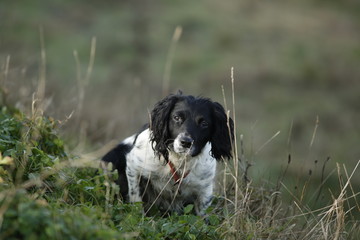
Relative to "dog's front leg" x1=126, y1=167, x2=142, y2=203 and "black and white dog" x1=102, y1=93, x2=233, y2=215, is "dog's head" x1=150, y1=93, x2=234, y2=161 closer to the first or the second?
"black and white dog" x1=102, y1=93, x2=233, y2=215

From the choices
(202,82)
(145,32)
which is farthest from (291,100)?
(145,32)

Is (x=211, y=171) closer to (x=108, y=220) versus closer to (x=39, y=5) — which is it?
(x=108, y=220)

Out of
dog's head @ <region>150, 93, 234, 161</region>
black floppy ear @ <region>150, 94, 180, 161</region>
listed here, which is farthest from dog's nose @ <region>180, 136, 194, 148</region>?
black floppy ear @ <region>150, 94, 180, 161</region>

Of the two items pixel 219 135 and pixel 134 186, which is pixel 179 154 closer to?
pixel 219 135

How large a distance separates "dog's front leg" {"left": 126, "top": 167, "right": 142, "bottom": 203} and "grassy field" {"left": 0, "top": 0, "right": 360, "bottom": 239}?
472 millimetres

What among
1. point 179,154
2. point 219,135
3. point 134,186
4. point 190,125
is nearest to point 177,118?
point 190,125

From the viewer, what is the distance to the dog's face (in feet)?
16.8

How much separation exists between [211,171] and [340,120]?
409 inches

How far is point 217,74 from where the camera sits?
635 inches

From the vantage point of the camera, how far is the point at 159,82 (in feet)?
49.1

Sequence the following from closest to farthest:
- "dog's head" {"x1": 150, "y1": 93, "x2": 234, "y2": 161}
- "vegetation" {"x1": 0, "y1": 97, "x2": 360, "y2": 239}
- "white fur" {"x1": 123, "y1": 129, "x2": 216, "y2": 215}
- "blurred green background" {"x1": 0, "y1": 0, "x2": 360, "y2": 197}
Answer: "vegetation" {"x1": 0, "y1": 97, "x2": 360, "y2": 239} → "dog's head" {"x1": 150, "y1": 93, "x2": 234, "y2": 161} → "white fur" {"x1": 123, "y1": 129, "x2": 216, "y2": 215} → "blurred green background" {"x1": 0, "y1": 0, "x2": 360, "y2": 197}

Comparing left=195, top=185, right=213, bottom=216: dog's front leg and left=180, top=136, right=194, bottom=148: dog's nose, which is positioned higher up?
left=180, top=136, right=194, bottom=148: dog's nose

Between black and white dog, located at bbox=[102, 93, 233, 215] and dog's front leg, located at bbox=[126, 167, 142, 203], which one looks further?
dog's front leg, located at bbox=[126, 167, 142, 203]

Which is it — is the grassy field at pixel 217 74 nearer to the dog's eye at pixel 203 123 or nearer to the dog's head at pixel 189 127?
the dog's head at pixel 189 127
